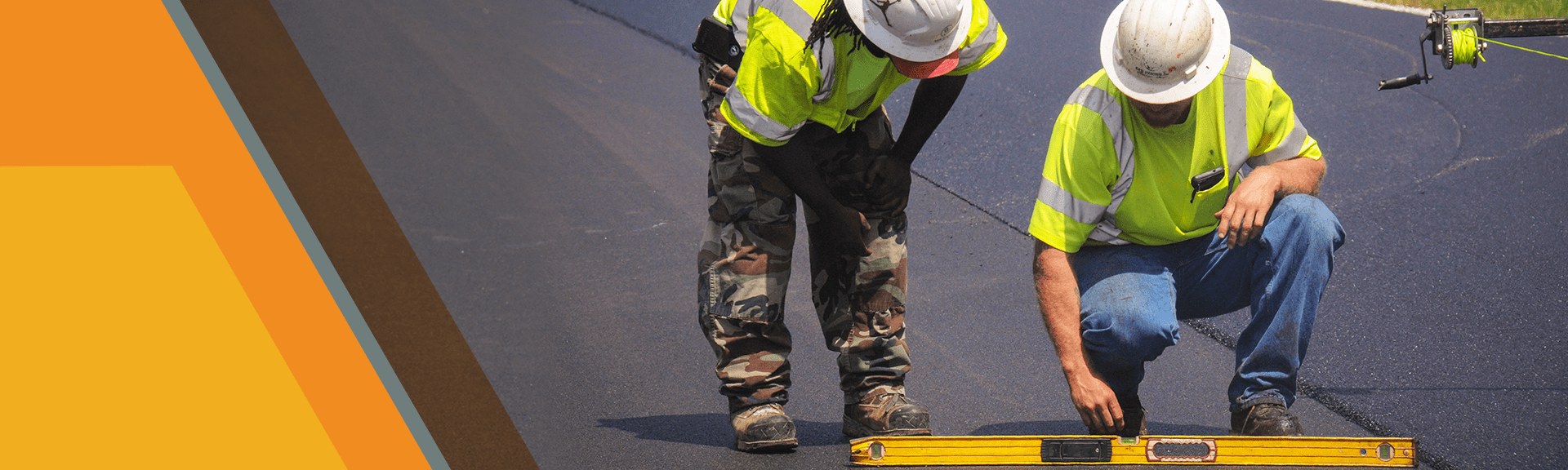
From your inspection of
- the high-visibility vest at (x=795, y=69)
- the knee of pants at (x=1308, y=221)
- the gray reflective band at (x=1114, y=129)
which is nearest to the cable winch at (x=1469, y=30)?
the knee of pants at (x=1308, y=221)

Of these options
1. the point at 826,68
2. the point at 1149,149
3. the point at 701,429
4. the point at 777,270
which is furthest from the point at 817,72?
the point at 701,429

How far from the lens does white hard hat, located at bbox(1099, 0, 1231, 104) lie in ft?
7.66

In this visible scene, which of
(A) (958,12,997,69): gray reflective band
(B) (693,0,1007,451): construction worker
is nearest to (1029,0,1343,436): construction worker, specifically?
(A) (958,12,997,69): gray reflective band

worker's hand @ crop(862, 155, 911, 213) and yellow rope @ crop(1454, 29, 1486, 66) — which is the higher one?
worker's hand @ crop(862, 155, 911, 213)

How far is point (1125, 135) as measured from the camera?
2500mm

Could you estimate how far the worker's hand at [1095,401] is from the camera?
2.44 meters

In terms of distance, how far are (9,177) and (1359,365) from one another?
4.50m

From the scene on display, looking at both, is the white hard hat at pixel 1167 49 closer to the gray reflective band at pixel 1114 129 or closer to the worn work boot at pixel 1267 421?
the gray reflective band at pixel 1114 129

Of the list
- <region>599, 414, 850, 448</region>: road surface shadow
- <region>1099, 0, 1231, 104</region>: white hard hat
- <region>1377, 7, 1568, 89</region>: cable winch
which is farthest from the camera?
<region>1377, 7, 1568, 89</region>: cable winch

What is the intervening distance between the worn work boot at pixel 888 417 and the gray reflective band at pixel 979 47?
0.79 metres

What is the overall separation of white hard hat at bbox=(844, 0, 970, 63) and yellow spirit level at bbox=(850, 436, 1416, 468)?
32.3 inches

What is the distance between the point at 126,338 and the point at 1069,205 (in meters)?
2.86

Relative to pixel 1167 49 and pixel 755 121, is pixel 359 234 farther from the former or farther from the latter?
pixel 1167 49

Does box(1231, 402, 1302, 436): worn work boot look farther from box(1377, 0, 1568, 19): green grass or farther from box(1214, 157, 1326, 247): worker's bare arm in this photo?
box(1377, 0, 1568, 19): green grass
